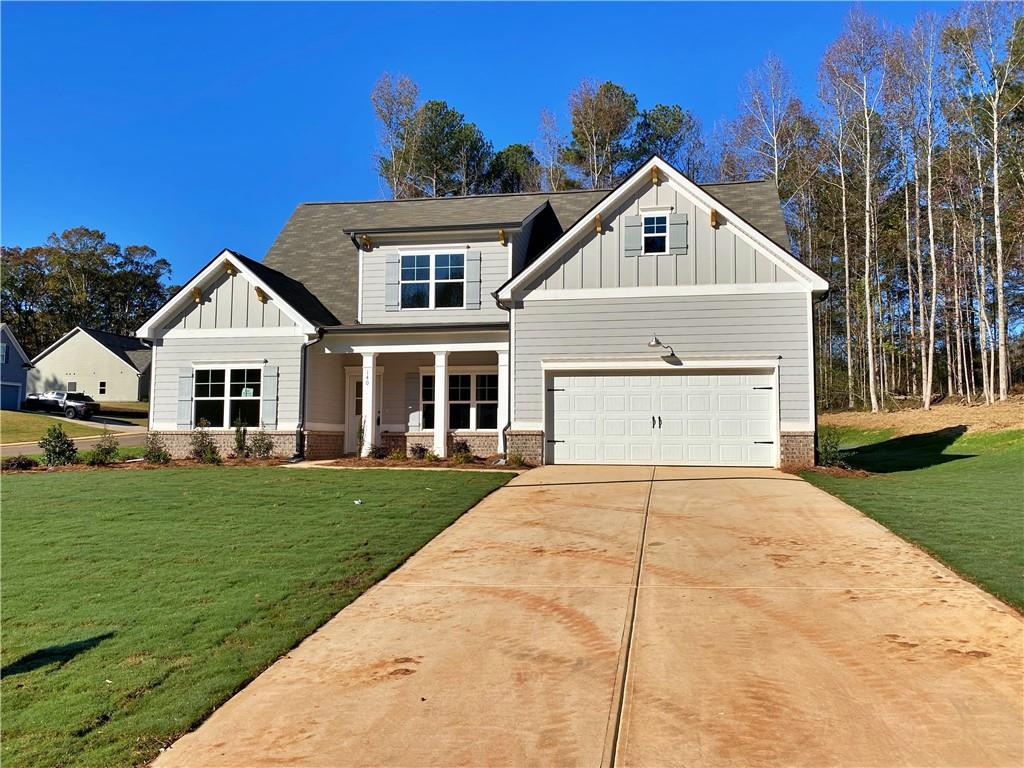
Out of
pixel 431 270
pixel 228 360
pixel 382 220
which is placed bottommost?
pixel 228 360

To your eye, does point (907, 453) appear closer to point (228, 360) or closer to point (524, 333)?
point (524, 333)

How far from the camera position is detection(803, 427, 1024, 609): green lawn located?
22.5 feet

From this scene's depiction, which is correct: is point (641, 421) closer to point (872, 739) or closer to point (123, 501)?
point (123, 501)

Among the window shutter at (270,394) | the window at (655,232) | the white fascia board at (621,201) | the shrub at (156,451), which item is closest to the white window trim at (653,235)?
the window at (655,232)

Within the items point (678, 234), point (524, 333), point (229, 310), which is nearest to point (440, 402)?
point (524, 333)

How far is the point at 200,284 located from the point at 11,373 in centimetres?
3586

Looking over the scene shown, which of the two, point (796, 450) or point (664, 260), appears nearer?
point (796, 450)

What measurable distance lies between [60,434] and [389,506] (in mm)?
10829

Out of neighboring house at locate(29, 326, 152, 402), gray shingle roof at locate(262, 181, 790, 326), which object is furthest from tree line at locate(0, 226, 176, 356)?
gray shingle roof at locate(262, 181, 790, 326)

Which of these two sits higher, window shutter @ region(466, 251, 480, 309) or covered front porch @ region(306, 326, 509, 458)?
window shutter @ region(466, 251, 480, 309)

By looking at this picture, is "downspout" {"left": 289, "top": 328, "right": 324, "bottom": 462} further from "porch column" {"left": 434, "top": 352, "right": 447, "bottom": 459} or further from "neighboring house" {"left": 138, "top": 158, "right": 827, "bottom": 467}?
"porch column" {"left": 434, "top": 352, "right": 447, "bottom": 459}

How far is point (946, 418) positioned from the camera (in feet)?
82.2

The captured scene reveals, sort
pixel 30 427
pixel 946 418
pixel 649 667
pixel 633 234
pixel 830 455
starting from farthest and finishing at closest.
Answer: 1. pixel 30 427
2. pixel 946 418
3. pixel 633 234
4. pixel 830 455
5. pixel 649 667

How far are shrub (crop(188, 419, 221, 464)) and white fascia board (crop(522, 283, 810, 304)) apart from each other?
8042 millimetres
